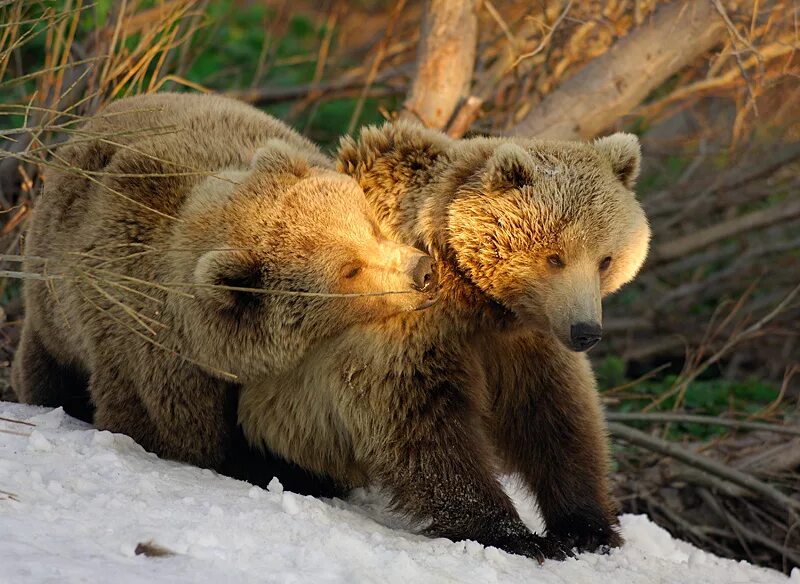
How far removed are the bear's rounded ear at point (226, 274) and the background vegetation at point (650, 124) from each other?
0.91m

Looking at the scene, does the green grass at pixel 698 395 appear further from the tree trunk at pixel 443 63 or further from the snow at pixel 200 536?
the snow at pixel 200 536

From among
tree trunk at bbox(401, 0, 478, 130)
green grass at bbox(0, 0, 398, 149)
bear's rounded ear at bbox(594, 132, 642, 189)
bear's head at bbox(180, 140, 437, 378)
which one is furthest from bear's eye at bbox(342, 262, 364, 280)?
green grass at bbox(0, 0, 398, 149)

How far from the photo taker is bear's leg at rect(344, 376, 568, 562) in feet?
13.4

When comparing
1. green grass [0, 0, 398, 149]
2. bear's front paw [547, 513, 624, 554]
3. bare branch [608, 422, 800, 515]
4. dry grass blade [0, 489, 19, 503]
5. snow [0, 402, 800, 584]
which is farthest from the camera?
green grass [0, 0, 398, 149]

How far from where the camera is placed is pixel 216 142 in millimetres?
4984

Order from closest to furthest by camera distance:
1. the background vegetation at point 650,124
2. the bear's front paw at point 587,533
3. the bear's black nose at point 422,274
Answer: the bear's black nose at point 422,274 < the bear's front paw at point 587,533 < the background vegetation at point 650,124

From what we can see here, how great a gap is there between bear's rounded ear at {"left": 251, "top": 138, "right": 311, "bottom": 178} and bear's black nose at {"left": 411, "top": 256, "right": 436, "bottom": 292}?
0.83 metres

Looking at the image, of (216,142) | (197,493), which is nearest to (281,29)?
(216,142)

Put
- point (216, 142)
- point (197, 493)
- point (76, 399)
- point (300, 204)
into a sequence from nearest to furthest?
point (197, 493) < point (300, 204) < point (216, 142) < point (76, 399)

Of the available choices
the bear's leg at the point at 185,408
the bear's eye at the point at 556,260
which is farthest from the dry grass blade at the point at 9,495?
the bear's eye at the point at 556,260

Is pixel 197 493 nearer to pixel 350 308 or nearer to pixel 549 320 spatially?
pixel 350 308

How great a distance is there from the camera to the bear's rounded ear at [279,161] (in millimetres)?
4562

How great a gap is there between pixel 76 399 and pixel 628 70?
372cm

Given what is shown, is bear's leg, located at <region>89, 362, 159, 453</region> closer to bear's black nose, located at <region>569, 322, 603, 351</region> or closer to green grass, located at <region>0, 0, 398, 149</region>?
bear's black nose, located at <region>569, 322, 603, 351</region>
